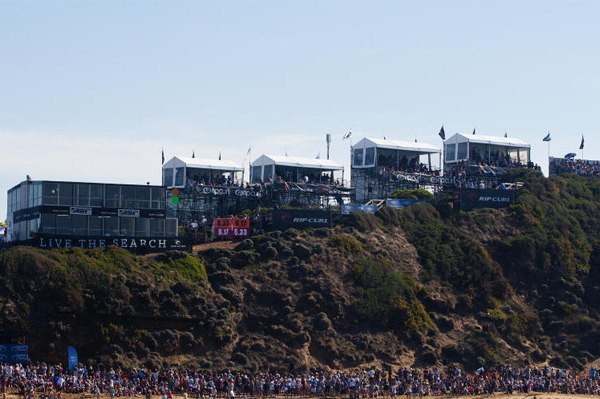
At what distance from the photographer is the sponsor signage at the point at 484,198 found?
8769cm

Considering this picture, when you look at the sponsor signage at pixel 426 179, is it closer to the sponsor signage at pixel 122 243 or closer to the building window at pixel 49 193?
the sponsor signage at pixel 122 243

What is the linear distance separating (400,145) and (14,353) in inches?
1923

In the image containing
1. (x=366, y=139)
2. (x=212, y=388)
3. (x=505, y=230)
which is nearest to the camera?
(x=212, y=388)

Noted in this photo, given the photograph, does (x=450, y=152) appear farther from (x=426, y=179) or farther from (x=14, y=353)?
(x=14, y=353)

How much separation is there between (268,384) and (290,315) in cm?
907

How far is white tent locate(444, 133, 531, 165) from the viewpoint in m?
97.6

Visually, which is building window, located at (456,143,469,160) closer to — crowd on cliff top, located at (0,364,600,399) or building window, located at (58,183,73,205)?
crowd on cliff top, located at (0,364,600,399)

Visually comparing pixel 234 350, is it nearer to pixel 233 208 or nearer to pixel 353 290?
pixel 353 290

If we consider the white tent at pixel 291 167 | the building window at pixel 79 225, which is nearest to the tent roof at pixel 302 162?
the white tent at pixel 291 167

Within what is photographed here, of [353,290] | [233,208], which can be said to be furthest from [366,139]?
[353,290]

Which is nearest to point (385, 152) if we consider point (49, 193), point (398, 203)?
point (398, 203)

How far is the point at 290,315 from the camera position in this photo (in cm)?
6831

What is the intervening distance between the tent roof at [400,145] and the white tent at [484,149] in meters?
2.67

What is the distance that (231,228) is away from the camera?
7625 cm
